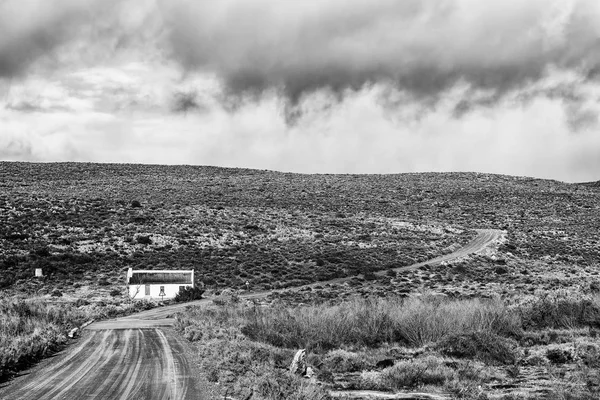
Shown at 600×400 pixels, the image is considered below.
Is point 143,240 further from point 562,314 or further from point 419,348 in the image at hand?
point 562,314

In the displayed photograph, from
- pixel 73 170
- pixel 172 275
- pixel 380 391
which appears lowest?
pixel 172 275

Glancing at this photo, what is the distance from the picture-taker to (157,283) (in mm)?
53188

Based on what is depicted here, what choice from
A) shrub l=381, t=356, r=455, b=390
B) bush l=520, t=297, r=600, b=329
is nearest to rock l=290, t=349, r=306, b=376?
shrub l=381, t=356, r=455, b=390

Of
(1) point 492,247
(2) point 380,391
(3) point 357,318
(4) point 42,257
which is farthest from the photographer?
(1) point 492,247

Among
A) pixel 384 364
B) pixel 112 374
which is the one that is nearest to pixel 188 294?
pixel 112 374

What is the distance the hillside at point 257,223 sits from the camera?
60594 mm

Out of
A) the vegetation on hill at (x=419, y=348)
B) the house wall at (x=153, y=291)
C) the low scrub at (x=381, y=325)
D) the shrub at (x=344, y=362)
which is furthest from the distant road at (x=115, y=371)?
the house wall at (x=153, y=291)

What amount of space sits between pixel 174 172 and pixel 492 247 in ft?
283

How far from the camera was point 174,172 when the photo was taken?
455 feet

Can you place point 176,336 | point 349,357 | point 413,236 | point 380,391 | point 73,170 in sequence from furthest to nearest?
1. point 73,170
2. point 413,236
3. point 176,336
4. point 349,357
5. point 380,391

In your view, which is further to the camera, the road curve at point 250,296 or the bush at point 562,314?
the road curve at point 250,296

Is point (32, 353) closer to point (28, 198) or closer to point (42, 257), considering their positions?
point (42, 257)

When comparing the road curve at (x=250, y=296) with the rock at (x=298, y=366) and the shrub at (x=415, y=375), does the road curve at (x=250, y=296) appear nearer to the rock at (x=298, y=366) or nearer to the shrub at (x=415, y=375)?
the rock at (x=298, y=366)

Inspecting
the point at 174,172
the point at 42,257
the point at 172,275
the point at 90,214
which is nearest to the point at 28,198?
the point at 90,214
